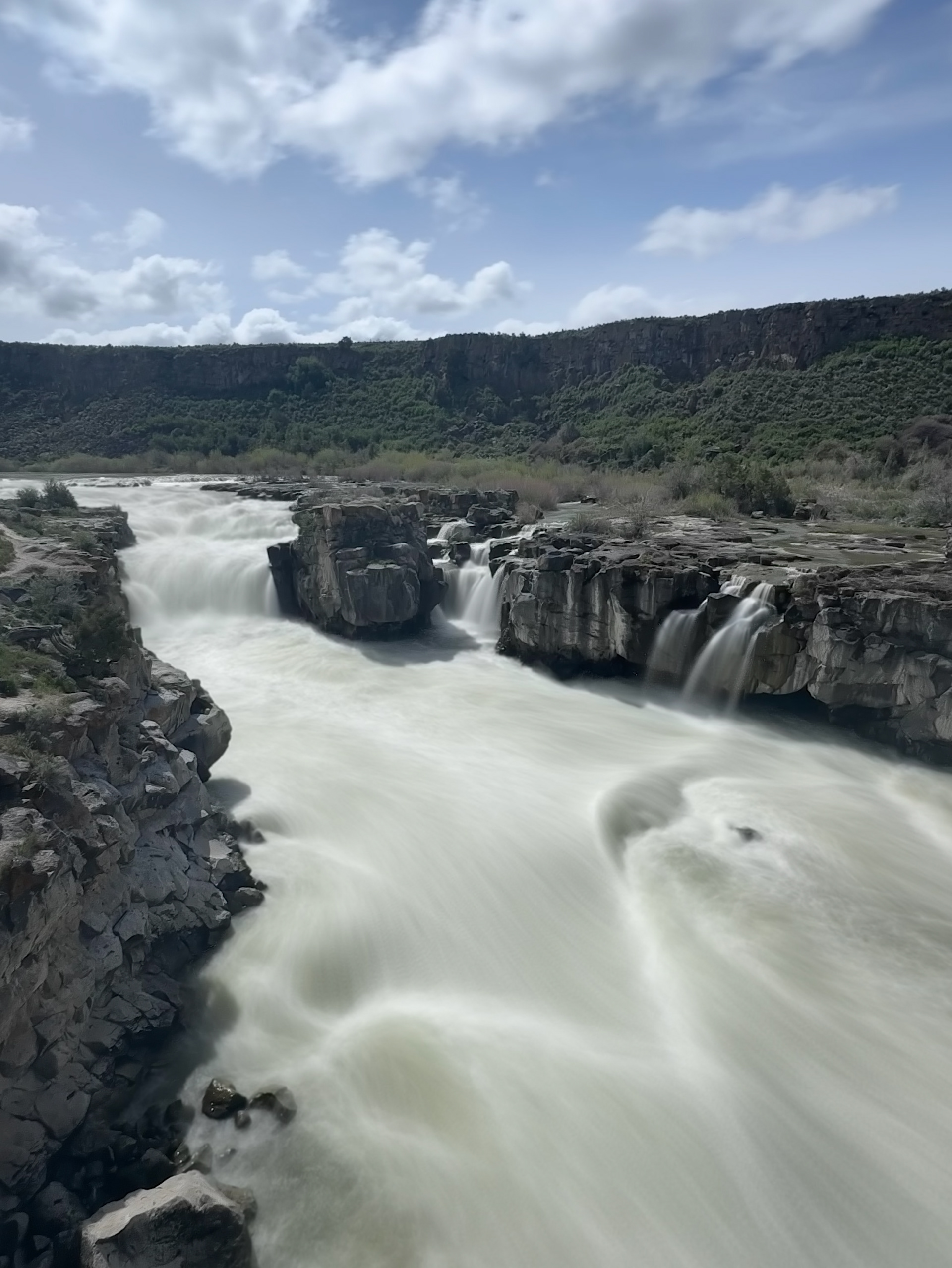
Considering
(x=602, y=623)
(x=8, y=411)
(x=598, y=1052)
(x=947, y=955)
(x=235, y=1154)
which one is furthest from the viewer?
(x=8, y=411)

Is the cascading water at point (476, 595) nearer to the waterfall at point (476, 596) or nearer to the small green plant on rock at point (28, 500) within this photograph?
the waterfall at point (476, 596)

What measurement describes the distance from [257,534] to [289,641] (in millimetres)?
7895

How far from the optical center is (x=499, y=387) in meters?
66.8

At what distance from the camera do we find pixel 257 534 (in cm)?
2847

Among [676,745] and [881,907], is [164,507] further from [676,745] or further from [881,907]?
[881,907]

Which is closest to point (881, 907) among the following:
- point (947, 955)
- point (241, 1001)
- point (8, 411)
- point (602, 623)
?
point (947, 955)

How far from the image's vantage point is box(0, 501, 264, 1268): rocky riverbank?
5930 mm

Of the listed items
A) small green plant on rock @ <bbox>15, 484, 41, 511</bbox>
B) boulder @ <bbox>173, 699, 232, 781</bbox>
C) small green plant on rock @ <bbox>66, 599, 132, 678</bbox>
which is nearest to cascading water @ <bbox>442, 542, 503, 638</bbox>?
boulder @ <bbox>173, 699, 232, 781</bbox>

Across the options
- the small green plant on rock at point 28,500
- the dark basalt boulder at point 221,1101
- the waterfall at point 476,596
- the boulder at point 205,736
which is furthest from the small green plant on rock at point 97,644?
the small green plant on rock at point 28,500

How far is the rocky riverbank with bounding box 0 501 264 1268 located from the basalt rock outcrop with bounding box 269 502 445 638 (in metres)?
10.6

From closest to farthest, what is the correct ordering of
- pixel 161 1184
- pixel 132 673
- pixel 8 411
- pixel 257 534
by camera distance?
pixel 161 1184 → pixel 132 673 → pixel 257 534 → pixel 8 411

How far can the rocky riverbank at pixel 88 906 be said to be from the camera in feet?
19.5

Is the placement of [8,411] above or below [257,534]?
above

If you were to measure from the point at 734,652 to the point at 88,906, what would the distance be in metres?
12.9
